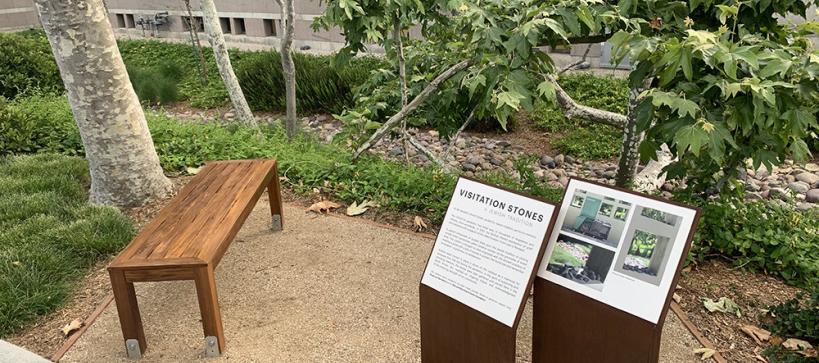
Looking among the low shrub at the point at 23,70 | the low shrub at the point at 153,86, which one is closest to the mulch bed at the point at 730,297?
the low shrub at the point at 153,86

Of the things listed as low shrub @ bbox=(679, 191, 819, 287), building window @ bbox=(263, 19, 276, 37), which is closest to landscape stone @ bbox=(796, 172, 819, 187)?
low shrub @ bbox=(679, 191, 819, 287)

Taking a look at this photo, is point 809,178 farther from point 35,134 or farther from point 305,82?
point 35,134

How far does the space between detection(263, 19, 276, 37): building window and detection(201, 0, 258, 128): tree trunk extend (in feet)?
22.5

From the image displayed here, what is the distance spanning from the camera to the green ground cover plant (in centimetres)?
746

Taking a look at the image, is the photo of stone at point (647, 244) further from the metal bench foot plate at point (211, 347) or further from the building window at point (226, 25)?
the building window at point (226, 25)

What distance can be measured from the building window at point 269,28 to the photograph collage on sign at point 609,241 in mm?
12892

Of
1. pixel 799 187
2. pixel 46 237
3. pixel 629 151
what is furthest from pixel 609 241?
pixel 799 187

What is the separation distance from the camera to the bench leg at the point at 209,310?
2607 millimetres

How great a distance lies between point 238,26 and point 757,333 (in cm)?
1387

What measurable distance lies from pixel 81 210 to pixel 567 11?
3532mm

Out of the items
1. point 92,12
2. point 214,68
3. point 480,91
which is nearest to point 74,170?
point 92,12

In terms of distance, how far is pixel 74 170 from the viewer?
5.06 meters

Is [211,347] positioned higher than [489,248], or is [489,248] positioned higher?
[489,248]

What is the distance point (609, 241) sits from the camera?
207 cm
